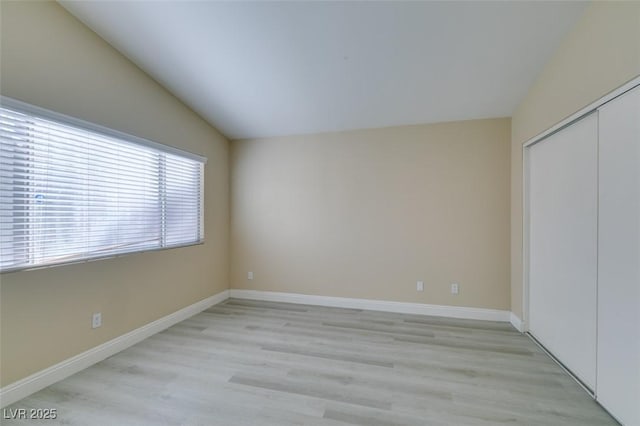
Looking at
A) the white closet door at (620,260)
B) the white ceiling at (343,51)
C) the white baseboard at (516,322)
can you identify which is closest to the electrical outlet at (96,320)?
the white ceiling at (343,51)

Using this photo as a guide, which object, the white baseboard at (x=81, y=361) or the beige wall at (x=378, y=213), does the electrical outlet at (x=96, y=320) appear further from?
the beige wall at (x=378, y=213)

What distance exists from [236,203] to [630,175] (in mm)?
4120

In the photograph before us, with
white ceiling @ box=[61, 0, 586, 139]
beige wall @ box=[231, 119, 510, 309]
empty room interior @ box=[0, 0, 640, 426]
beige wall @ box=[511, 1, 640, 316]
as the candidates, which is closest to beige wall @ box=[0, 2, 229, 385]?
empty room interior @ box=[0, 0, 640, 426]

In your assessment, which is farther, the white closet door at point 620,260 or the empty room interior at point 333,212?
the empty room interior at point 333,212

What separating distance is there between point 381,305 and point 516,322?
1.51 metres

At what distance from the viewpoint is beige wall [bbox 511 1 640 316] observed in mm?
1600

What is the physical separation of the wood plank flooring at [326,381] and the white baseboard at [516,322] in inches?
2.8

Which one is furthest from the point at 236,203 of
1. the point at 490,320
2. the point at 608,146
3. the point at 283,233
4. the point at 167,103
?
the point at 608,146

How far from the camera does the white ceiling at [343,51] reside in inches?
81.4

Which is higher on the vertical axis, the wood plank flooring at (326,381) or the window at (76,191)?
the window at (76,191)

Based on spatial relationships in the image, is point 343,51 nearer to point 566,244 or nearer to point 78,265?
point 566,244

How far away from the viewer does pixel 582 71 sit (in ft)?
6.49

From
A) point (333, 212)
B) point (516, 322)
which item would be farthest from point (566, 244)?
point (333, 212)

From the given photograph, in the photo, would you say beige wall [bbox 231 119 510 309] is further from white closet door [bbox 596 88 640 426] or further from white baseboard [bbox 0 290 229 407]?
white closet door [bbox 596 88 640 426]
